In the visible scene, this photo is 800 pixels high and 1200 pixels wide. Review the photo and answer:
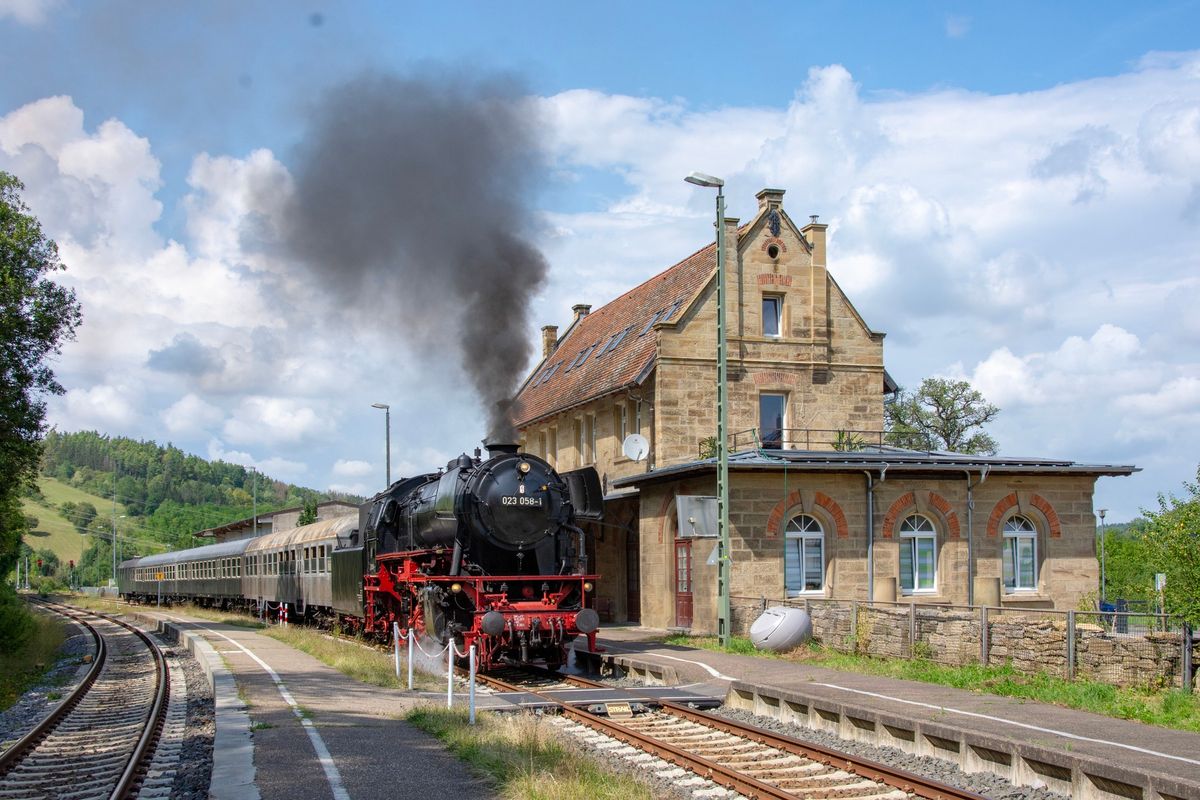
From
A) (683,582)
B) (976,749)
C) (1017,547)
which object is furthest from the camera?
(683,582)

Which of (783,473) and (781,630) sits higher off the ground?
(783,473)

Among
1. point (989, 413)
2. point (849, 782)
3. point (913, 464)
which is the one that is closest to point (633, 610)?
point (913, 464)

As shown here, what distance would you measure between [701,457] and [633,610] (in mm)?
5865

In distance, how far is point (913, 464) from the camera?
24.0 meters

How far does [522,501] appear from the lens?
677 inches

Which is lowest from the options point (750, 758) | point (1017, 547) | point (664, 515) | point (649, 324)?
point (750, 758)

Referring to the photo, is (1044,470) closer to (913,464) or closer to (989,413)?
(913,464)

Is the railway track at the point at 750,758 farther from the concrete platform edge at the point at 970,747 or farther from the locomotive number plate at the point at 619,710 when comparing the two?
the concrete platform edge at the point at 970,747

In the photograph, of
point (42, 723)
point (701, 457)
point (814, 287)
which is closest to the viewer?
point (42, 723)

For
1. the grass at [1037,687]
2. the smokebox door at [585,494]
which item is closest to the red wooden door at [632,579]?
the grass at [1037,687]

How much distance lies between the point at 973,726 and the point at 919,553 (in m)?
14.1

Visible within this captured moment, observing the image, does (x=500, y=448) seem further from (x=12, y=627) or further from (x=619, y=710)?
(x=12, y=627)

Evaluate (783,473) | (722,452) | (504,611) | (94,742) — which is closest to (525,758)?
(94,742)

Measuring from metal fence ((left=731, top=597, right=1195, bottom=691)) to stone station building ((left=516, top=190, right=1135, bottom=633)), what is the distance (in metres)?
3.22
